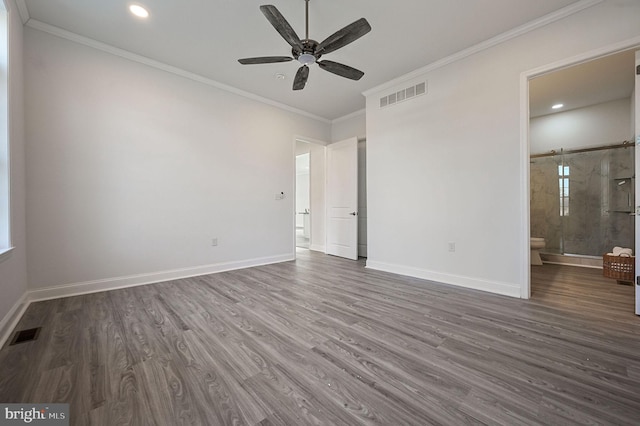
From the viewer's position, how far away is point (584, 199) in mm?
4488

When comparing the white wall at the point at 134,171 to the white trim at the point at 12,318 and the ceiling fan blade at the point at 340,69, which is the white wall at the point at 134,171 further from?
the ceiling fan blade at the point at 340,69

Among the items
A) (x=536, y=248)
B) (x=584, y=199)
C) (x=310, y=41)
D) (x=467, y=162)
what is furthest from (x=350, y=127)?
(x=584, y=199)

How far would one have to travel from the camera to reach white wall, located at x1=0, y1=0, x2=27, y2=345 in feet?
6.57

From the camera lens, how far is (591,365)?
1.54 metres

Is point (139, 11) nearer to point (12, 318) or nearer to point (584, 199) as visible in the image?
point (12, 318)

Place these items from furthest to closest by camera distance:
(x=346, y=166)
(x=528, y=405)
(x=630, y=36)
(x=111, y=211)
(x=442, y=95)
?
(x=346, y=166)
(x=442, y=95)
(x=111, y=211)
(x=630, y=36)
(x=528, y=405)

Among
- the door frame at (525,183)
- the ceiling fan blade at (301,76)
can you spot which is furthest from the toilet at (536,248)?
the ceiling fan blade at (301,76)

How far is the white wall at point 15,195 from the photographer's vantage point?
2.00 meters

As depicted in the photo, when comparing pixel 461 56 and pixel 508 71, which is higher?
pixel 461 56

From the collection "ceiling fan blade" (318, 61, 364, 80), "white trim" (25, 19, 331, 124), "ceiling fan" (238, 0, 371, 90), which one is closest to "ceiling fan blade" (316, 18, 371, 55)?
"ceiling fan" (238, 0, 371, 90)

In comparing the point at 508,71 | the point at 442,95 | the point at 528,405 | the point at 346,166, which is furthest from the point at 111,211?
the point at 508,71

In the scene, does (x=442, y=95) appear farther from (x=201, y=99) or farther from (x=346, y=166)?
(x=201, y=99)

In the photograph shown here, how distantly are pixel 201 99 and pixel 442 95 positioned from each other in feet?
11.4

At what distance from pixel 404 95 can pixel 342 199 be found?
2.23 m
